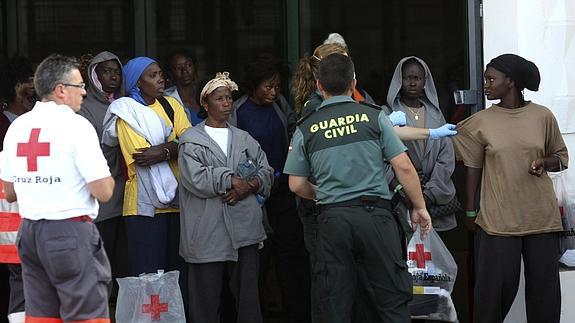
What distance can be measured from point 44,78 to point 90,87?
1.83m

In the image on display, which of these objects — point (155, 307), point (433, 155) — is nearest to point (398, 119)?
point (433, 155)

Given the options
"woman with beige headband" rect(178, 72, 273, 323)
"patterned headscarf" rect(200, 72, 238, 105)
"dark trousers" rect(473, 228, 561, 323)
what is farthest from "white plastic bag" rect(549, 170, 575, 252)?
"patterned headscarf" rect(200, 72, 238, 105)

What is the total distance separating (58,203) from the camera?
5.02 meters

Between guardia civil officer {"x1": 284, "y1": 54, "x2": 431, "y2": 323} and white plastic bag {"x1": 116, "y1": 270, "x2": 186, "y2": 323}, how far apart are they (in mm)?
1218

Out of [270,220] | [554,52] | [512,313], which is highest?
[554,52]

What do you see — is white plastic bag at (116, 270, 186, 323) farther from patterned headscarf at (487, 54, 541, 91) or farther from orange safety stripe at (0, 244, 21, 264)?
patterned headscarf at (487, 54, 541, 91)

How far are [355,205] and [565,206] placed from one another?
160 cm

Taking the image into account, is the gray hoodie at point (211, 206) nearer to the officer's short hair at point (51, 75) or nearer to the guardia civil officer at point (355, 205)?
the guardia civil officer at point (355, 205)

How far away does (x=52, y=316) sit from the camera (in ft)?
16.7

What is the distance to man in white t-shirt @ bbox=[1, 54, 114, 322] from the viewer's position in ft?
16.4

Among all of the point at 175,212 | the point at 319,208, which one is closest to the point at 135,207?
the point at 175,212

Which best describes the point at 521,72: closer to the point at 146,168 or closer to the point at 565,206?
the point at 565,206

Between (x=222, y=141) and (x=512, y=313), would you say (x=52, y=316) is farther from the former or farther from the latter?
(x=512, y=313)

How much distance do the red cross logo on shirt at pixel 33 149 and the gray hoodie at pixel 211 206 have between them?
4.81 feet
